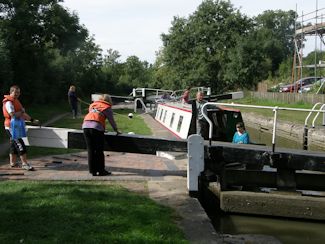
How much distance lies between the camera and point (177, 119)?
13.5 m

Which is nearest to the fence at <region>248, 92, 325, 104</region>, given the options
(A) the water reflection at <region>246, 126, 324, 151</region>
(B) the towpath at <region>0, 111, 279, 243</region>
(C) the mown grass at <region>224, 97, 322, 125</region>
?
(C) the mown grass at <region>224, 97, 322, 125</region>

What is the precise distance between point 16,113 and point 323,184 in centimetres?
522

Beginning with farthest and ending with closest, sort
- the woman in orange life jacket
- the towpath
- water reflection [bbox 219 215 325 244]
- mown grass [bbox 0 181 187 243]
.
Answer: the woman in orange life jacket < water reflection [bbox 219 215 325 244] < the towpath < mown grass [bbox 0 181 187 243]

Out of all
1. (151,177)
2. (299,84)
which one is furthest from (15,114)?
(299,84)

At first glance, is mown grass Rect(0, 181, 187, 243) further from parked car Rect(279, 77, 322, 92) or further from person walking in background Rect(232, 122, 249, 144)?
parked car Rect(279, 77, 322, 92)

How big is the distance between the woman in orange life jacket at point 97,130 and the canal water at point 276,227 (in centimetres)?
211

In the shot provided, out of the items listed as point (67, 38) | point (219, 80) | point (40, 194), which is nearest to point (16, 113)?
point (40, 194)

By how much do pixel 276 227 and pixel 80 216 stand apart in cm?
325

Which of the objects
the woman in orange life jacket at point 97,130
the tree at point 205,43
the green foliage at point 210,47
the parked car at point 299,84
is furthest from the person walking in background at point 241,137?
the tree at point 205,43

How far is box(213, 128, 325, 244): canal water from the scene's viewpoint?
685 cm

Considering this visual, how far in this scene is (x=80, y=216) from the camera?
524cm

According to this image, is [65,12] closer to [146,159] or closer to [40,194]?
[146,159]

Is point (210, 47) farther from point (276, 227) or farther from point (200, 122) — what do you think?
point (276, 227)

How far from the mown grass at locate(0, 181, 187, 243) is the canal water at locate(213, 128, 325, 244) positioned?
170 cm
